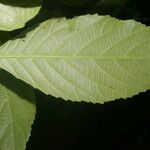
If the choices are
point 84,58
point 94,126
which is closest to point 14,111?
point 84,58

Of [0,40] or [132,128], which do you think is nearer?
[0,40]

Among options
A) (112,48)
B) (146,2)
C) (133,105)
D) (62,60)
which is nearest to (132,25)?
(112,48)

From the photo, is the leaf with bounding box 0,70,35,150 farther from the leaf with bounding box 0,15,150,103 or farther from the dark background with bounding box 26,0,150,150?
the dark background with bounding box 26,0,150,150

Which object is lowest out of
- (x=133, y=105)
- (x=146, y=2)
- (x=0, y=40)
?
(x=133, y=105)

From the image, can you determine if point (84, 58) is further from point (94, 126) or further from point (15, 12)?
point (94, 126)

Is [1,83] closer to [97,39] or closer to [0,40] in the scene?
[0,40]

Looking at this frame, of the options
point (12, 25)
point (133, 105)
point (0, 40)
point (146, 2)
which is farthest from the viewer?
point (133, 105)
